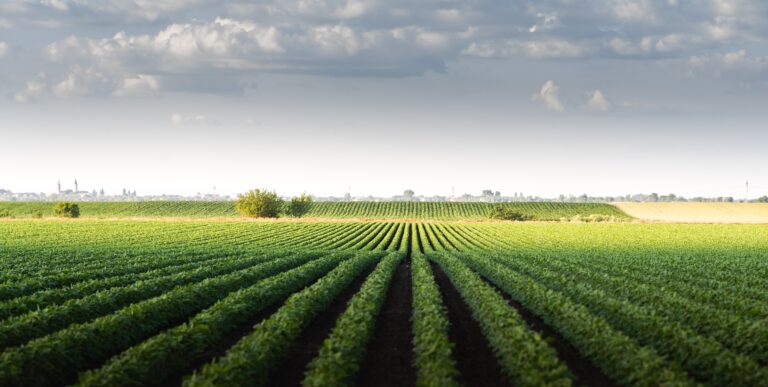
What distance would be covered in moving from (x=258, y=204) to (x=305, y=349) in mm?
102090

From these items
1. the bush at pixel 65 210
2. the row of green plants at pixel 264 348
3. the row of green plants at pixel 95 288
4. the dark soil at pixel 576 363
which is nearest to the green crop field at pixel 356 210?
the bush at pixel 65 210

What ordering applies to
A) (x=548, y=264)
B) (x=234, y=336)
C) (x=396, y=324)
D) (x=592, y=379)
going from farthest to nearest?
(x=548, y=264), (x=396, y=324), (x=234, y=336), (x=592, y=379)

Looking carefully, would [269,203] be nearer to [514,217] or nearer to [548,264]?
[514,217]

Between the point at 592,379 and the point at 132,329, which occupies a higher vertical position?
the point at 132,329

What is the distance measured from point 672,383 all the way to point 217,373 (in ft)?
24.2

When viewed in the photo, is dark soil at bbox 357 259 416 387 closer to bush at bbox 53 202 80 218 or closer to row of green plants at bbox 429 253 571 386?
row of green plants at bbox 429 253 571 386

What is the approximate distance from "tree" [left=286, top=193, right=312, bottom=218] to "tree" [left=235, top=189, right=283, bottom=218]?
7.72 m

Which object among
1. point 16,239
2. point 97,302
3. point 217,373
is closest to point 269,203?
point 16,239

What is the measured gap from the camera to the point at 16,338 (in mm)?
12945

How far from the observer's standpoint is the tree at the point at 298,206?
410 feet

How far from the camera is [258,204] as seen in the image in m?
114

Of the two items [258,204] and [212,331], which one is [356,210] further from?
[212,331]

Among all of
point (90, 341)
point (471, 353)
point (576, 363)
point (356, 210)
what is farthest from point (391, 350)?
point (356, 210)

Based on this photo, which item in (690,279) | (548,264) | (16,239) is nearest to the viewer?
(690,279)
